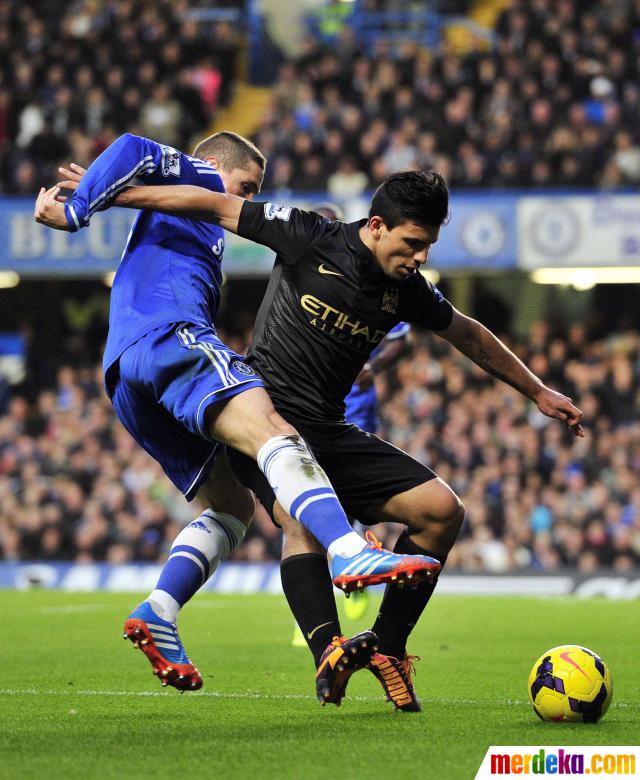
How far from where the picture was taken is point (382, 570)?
4535 mm

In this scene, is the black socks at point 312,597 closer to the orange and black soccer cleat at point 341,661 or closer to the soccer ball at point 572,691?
the orange and black soccer cleat at point 341,661

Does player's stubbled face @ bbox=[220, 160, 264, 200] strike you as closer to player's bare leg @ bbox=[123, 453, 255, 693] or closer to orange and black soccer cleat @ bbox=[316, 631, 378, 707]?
player's bare leg @ bbox=[123, 453, 255, 693]

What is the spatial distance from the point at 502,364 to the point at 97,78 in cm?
1698

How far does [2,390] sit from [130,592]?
681 cm

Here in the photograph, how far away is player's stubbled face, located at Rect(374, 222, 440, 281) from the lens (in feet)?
17.3

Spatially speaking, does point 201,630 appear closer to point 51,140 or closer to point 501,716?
point 501,716

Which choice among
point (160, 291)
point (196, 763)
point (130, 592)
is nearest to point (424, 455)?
point (130, 592)

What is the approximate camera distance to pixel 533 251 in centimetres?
1898

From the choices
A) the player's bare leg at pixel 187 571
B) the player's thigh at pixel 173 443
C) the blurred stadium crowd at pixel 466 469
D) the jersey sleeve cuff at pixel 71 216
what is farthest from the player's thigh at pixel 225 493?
the blurred stadium crowd at pixel 466 469

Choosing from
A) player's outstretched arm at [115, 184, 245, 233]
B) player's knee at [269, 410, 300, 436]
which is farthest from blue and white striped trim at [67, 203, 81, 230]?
player's knee at [269, 410, 300, 436]

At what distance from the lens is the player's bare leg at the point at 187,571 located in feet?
17.4

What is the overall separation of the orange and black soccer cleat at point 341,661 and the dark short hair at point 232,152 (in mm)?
2363

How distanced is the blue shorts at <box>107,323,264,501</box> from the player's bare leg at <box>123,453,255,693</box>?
0.15 metres

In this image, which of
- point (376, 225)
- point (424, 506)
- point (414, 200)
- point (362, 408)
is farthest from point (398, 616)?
point (362, 408)
